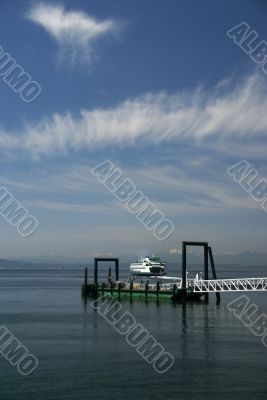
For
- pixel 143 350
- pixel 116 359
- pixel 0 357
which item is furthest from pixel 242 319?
pixel 0 357

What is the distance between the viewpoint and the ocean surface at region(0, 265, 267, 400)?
27.5 meters

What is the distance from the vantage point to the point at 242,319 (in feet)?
185

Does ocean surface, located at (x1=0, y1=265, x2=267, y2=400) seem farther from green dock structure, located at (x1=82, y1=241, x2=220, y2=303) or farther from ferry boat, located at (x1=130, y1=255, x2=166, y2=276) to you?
ferry boat, located at (x1=130, y1=255, x2=166, y2=276)

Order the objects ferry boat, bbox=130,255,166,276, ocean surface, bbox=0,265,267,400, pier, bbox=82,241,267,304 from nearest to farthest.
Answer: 1. ocean surface, bbox=0,265,267,400
2. pier, bbox=82,241,267,304
3. ferry boat, bbox=130,255,166,276

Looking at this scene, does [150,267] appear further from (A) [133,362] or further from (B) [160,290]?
(A) [133,362]

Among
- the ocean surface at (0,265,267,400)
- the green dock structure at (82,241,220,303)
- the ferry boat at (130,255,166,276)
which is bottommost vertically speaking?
the ocean surface at (0,265,267,400)

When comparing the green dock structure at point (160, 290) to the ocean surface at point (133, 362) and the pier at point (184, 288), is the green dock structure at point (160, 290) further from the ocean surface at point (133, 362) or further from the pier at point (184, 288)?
the ocean surface at point (133, 362)

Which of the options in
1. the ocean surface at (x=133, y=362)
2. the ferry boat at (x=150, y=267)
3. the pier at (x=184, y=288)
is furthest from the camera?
the ferry boat at (x=150, y=267)

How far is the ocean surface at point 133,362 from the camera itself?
27.5 metres

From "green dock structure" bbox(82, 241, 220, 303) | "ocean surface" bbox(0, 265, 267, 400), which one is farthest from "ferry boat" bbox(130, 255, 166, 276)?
"ocean surface" bbox(0, 265, 267, 400)

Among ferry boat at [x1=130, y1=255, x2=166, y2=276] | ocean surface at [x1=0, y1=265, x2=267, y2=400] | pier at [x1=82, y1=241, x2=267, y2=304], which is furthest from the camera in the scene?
Answer: ferry boat at [x1=130, y1=255, x2=166, y2=276]

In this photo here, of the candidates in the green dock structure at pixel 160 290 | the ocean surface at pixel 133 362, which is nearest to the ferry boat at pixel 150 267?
the green dock structure at pixel 160 290

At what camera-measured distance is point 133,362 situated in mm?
34000

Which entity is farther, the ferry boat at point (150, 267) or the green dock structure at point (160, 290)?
the ferry boat at point (150, 267)
